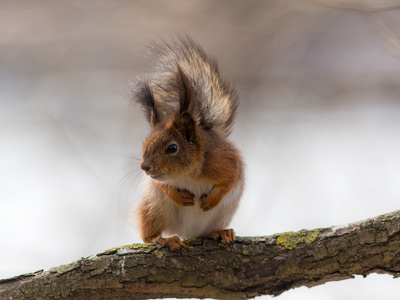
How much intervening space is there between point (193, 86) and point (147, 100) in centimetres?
24

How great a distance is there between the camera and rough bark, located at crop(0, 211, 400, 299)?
204 cm

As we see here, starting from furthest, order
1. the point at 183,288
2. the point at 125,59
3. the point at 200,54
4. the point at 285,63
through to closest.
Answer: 1. the point at 285,63
2. the point at 125,59
3. the point at 200,54
4. the point at 183,288

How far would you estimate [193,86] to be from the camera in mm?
2443

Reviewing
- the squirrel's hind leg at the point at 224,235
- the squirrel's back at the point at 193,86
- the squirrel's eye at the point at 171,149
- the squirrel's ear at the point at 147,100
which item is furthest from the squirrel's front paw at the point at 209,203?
the squirrel's ear at the point at 147,100

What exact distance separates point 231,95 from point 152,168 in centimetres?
71

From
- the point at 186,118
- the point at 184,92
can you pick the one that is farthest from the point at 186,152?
the point at 184,92

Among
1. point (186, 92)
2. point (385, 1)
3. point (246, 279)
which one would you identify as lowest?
point (246, 279)

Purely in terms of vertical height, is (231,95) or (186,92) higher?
(231,95)

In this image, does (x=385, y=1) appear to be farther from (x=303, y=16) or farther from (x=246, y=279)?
(x=246, y=279)

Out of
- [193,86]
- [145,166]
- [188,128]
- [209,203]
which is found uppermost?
[193,86]

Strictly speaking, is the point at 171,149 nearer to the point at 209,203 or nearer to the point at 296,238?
the point at 209,203

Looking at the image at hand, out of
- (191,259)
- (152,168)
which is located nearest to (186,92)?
(152,168)

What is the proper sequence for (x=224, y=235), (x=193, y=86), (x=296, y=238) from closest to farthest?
(x=296, y=238) → (x=224, y=235) → (x=193, y=86)

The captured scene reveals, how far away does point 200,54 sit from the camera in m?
2.66
